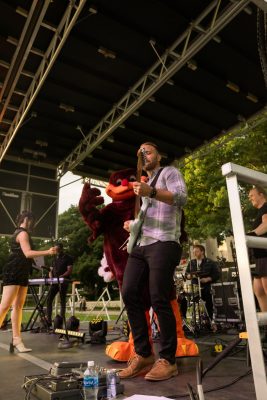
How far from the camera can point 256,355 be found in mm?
1189

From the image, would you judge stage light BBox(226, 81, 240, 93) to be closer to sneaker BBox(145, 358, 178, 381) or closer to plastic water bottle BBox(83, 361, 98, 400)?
sneaker BBox(145, 358, 178, 381)

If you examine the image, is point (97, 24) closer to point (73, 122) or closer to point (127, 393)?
point (73, 122)

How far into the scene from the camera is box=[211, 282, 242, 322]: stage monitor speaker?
7031 millimetres

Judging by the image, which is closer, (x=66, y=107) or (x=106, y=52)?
(x=106, y=52)

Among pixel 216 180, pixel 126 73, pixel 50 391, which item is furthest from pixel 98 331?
pixel 216 180

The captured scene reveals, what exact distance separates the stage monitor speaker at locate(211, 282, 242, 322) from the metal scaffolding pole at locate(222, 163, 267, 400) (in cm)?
606

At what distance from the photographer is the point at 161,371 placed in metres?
2.51

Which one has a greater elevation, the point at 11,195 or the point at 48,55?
the point at 48,55

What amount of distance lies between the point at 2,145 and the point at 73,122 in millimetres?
2417

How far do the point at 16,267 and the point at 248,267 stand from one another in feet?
12.5

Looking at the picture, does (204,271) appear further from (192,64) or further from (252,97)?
(192,64)

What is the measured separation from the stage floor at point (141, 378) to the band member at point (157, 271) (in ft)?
0.53

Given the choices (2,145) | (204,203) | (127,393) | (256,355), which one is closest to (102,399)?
(127,393)

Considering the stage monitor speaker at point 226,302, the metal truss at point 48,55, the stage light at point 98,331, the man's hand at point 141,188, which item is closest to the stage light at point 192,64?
the metal truss at point 48,55
